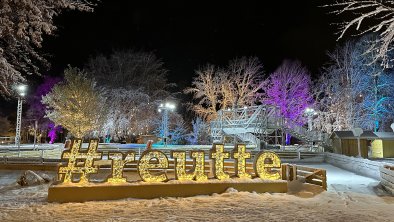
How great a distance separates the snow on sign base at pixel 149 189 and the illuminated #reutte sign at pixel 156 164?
393 millimetres

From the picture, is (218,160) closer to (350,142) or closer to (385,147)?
(350,142)

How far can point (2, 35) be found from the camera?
34.5ft

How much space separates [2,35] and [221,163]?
28.1ft

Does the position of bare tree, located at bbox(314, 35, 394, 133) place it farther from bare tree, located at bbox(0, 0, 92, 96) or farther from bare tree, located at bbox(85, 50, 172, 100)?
bare tree, located at bbox(0, 0, 92, 96)

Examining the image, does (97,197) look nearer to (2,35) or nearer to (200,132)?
(2,35)

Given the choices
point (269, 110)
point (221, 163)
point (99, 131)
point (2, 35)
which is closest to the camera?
point (2, 35)

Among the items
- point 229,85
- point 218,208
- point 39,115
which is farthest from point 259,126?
point 39,115

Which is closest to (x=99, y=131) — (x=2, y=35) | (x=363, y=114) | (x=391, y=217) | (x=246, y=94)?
(x=246, y=94)

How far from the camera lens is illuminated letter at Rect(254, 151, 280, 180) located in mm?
13312

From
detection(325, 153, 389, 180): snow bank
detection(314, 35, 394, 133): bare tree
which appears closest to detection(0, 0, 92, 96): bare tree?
detection(325, 153, 389, 180): snow bank

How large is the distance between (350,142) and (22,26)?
23.5 m

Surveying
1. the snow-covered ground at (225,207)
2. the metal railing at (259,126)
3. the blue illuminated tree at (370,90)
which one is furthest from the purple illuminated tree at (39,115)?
the snow-covered ground at (225,207)

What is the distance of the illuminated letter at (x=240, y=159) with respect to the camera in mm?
13242

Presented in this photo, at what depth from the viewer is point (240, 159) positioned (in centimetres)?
1340
